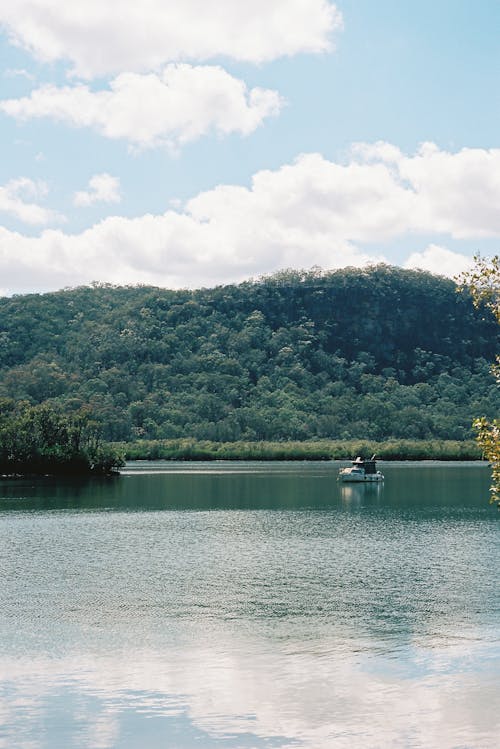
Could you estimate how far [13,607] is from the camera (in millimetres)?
34906

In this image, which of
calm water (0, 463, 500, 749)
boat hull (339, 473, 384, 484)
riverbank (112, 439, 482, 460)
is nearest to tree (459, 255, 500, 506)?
calm water (0, 463, 500, 749)

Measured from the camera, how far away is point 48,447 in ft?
431

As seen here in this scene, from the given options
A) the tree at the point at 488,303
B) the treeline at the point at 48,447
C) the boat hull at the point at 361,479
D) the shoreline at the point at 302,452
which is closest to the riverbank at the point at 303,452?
the shoreline at the point at 302,452

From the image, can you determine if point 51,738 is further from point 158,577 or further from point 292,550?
point 292,550

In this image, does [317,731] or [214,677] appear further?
[214,677]

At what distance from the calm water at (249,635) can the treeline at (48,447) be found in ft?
208

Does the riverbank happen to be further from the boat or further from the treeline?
the boat

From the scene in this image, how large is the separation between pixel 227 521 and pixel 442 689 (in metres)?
48.3

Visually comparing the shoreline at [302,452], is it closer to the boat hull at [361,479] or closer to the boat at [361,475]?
the boat at [361,475]

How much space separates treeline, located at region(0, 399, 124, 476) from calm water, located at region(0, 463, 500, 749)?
208ft

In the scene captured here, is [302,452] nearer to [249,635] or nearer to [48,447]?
[48,447]

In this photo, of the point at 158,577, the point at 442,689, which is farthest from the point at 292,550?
the point at 442,689

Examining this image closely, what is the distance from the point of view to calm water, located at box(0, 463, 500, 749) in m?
20.8

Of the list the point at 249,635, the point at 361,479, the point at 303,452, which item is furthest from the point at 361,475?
the point at 249,635
